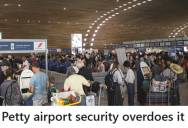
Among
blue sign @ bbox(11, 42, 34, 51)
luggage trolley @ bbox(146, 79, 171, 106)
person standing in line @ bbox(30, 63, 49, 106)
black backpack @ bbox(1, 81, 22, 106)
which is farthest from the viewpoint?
blue sign @ bbox(11, 42, 34, 51)

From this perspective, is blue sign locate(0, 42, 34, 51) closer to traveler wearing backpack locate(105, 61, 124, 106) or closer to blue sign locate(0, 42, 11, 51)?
blue sign locate(0, 42, 11, 51)

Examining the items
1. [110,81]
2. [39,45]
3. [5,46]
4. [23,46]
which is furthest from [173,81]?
[5,46]

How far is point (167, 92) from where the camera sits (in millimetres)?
8664

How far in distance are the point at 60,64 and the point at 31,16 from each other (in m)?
29.9

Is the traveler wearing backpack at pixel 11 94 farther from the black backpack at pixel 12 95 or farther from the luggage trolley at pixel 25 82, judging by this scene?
the luggage trolley at pixel 25 82

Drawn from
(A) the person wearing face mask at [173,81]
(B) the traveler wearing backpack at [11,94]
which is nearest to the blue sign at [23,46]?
(B) the traveler wearing backpack at [11,94]

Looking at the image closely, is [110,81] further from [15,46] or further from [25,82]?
[15,46]

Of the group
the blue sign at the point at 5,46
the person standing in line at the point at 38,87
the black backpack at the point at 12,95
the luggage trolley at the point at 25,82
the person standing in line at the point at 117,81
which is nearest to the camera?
the black backpack at the point at 12,95

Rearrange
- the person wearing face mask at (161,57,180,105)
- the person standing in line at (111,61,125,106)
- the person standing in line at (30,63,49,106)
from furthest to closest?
the person standing in line at (111,61,125,106) → the person wearing face mask at (161,57,180,105) → the person standing in line at (30,63,49,106)

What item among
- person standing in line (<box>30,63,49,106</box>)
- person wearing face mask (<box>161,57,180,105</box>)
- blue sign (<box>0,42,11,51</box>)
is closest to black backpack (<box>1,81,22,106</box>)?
person standing in line (<box>30,63,49,106</box>)

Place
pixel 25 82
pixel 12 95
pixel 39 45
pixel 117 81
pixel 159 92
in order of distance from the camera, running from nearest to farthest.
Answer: pixel 12 95, pixel 159 92, pixel 25 82, pixel 117 81, pixel 39 45

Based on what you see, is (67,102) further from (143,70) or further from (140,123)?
(143,70)

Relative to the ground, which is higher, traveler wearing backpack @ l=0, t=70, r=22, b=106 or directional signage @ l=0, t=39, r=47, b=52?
directional signage @ l=0, t=39, r=47, b=52

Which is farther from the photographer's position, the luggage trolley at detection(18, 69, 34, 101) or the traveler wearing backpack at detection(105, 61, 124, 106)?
the traveler wearing backpack at detection(105, 61, 124, 106)
